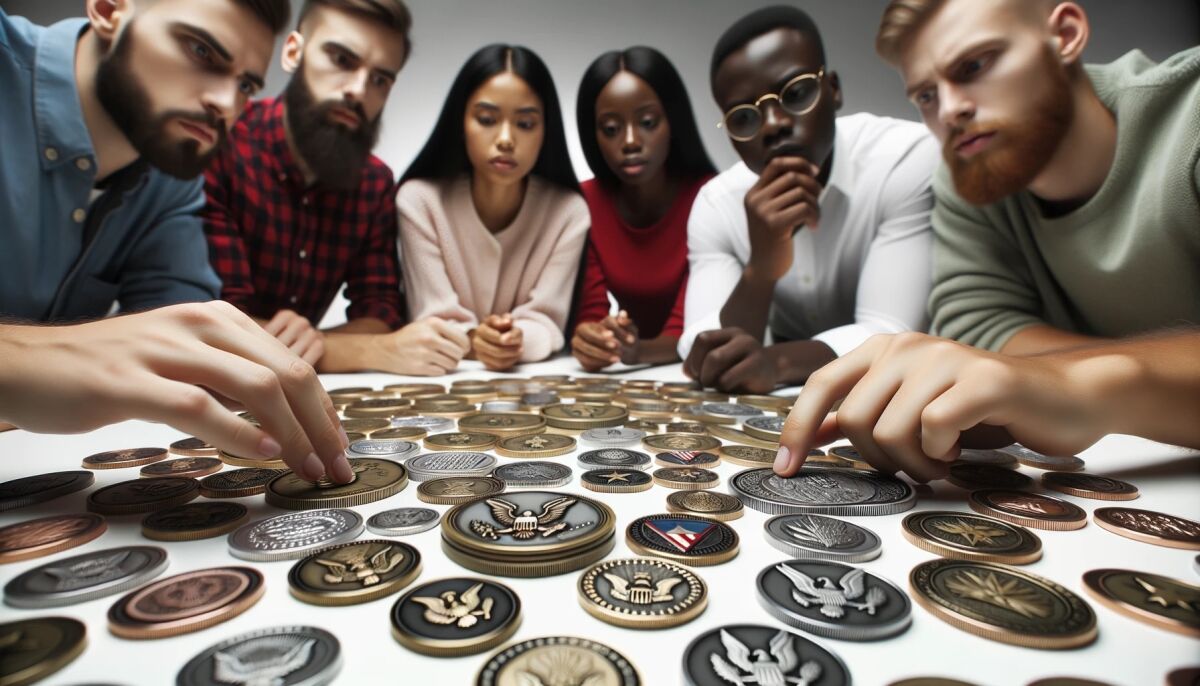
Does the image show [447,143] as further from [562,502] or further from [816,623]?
[816,623]

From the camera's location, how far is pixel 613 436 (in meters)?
0.87

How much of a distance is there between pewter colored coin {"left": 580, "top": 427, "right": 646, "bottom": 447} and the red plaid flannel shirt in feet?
5.07

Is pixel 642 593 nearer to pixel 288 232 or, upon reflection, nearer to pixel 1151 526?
pixel 1151 526

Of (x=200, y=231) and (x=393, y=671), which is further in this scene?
(x=200, y=231)

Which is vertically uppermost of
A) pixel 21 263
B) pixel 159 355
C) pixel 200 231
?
pixel 200 231

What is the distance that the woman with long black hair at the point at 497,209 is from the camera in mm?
2117

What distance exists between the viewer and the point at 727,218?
6.70 feet

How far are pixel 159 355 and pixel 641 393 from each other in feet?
3.10

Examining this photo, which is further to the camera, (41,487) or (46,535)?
(41,487)

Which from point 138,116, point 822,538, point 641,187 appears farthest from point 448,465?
point 641,187

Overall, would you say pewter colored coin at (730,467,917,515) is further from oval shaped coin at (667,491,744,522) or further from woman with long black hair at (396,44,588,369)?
woman with long black hair at (396,44,588,369)

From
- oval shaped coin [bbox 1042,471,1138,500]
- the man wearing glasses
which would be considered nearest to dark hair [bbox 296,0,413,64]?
the man wearing glasses

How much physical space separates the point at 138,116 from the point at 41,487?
1184 mm

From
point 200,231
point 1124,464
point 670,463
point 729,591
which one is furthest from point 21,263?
point 1124,464
